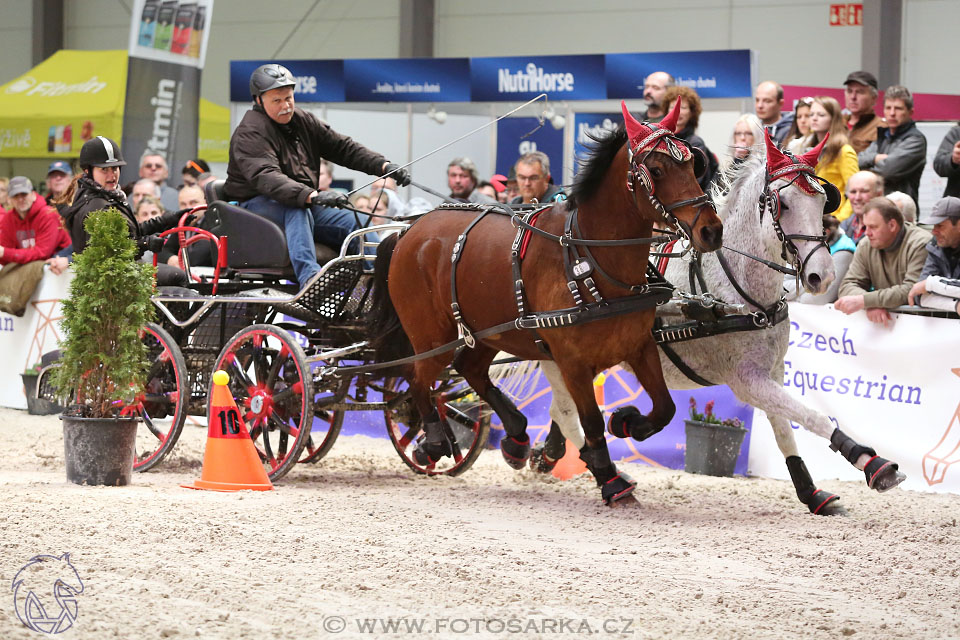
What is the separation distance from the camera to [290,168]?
7.27m

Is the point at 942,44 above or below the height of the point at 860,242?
above

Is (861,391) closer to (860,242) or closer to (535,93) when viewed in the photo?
(860,242)

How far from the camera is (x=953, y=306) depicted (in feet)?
23.7

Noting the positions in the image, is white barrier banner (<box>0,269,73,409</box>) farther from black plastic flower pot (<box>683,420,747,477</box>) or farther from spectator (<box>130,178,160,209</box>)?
black plastic flower pot (<box>683,420,747,477</box>)

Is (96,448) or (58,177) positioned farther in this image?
(58,177)

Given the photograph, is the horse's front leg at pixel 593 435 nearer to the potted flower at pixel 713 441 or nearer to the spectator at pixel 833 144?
the potted flower at pixel 713 441

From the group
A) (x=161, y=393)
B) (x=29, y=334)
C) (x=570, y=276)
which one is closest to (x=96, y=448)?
(x=161, y=393)

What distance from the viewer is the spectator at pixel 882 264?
7.48 metres

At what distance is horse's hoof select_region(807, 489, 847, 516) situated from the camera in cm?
611

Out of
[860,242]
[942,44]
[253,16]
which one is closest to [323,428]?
[860,242]

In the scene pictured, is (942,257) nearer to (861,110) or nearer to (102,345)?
(861,110)

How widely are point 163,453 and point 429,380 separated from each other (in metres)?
1.76

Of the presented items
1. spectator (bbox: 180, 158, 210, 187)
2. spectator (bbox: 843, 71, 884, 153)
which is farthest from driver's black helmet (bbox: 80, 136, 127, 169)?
spectator (bbox: 843, 71, 884, 153)

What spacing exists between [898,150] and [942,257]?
1.74 meters
